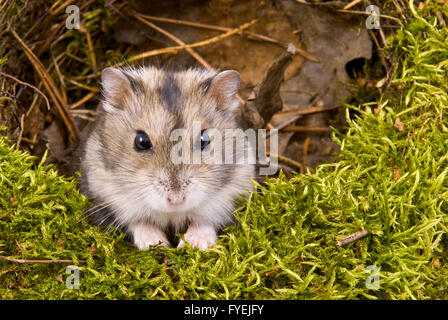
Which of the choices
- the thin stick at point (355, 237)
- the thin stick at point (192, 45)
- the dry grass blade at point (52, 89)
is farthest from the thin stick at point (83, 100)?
the thin stick at point (355, 237)

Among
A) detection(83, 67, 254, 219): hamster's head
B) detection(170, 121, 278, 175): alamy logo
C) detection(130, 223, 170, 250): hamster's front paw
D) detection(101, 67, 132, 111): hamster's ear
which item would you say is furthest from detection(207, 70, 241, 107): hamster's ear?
detection(130, 223, 170, 250): hamster's front paw

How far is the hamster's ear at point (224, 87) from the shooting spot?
4.25 meters

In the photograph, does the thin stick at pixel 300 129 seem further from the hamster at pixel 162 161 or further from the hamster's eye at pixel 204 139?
the hamster's eye at pixel 204 139

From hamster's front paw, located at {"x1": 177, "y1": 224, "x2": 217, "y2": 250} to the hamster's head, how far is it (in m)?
0.27

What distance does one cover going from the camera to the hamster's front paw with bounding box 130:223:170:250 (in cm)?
408

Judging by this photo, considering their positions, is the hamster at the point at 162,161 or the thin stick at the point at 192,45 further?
the thin stick at the point at 192,45

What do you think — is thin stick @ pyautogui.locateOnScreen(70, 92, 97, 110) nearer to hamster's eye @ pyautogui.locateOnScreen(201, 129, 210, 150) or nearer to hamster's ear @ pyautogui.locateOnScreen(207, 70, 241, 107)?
hamster's ear @ pyautogui.locateOnScreen(207, 70, 241, 107)

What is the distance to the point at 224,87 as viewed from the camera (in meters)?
4.38

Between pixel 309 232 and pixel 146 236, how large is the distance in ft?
4.65

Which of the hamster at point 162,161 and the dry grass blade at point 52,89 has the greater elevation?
the dry grass blade at point 52,89

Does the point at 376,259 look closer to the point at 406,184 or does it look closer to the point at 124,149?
the point at 406,184

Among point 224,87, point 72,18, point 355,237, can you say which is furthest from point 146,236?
point 72,18

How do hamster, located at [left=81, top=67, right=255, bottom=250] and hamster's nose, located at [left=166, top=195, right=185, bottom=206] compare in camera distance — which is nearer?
hamster's nose, located at [left=166, top=195, right=185, bottom=206]
